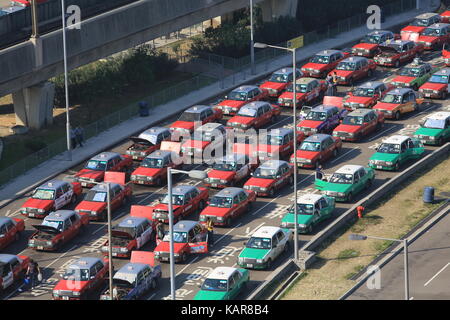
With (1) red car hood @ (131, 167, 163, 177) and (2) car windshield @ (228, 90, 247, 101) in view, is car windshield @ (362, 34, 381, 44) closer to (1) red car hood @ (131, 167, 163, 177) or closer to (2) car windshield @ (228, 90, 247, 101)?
(2) car windshield @ (228, 90, 247, 101)

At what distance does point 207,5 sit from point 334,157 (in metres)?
22.0

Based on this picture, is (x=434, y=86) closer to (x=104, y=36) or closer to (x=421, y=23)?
(x=421, y=23)

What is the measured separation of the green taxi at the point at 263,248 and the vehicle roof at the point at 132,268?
517 centimetres

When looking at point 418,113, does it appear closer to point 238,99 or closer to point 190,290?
point 238,99

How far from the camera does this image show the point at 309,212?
61188 mm

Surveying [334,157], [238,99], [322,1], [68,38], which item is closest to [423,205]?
[334,157]

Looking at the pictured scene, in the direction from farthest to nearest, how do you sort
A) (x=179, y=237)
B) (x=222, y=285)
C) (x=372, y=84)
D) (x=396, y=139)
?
(x=372, y=84) → (x=396, y=139) → (x=179, y=237) → (x=222, y=285)

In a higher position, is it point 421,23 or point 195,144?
point 421,23

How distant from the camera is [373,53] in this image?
9019cm

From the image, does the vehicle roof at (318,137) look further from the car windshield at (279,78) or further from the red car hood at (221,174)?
the car windshield at (279,78)

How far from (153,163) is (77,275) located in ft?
47.5

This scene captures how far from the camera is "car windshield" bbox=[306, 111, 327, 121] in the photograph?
74.5m

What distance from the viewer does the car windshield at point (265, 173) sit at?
66.3 metres

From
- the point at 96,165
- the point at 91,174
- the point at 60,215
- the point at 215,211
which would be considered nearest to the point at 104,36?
the point at 96,165
